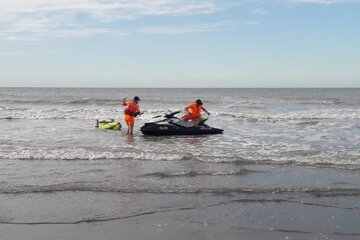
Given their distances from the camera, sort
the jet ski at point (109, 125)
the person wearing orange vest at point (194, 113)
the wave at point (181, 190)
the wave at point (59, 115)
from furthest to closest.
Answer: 1. the wave at point (59, 115)
2. the jet ski at point (109, 125)
3. the person wearing orange vest at point (194, 113)
4. the wave at point (181, 190)

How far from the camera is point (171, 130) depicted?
1662 cm

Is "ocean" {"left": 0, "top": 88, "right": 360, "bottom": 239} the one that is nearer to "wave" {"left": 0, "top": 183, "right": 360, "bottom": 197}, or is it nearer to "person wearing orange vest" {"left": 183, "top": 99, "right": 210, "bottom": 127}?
"wave" {"left": 0, "top": 183, "right": 360, "bottom": 197}

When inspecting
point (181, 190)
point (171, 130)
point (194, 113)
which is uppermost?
point (194, 113)

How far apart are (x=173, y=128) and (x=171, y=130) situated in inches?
4.5

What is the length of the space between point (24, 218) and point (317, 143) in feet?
33.8

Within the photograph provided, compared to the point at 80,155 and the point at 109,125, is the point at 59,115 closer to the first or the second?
the point at 109,125

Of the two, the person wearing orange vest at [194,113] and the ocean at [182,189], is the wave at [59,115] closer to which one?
the person wearing orange vest at [194,113]

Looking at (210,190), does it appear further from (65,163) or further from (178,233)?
(65,163)

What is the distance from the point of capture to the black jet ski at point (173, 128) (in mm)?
16422

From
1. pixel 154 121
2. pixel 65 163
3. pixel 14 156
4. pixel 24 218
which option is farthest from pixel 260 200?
pixel 154 121

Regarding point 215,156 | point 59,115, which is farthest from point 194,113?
point 59,115

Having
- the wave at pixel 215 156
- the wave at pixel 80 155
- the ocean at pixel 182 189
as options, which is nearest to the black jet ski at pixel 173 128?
the ocean at pixel 182 189

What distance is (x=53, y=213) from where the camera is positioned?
20.9 feet

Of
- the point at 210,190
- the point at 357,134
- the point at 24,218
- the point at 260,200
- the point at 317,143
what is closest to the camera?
the point at 24,218
